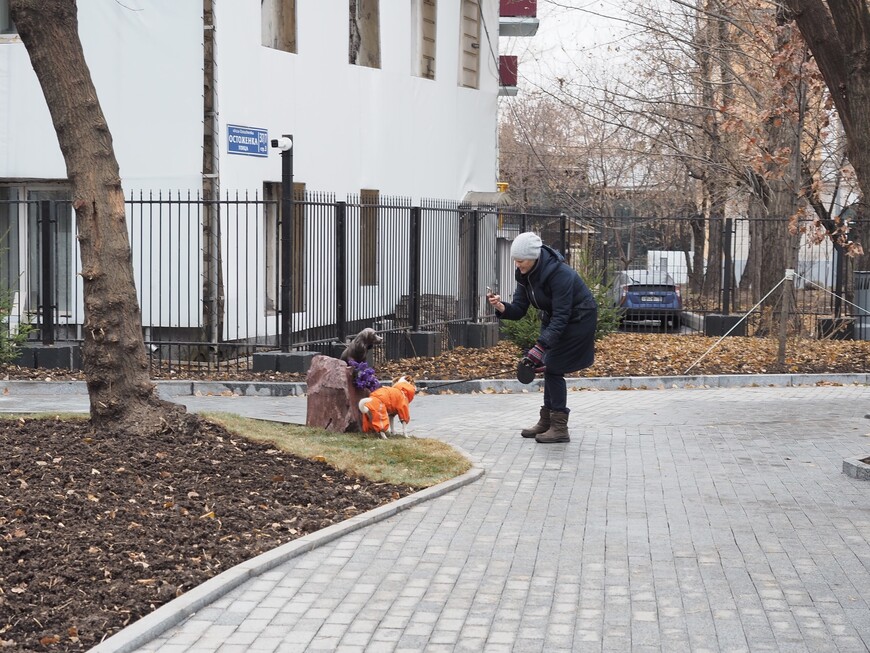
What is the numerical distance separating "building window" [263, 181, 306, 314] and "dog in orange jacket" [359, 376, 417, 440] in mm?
5626

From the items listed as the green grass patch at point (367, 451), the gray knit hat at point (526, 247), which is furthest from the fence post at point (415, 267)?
the gray knit hat at point (526, 247)

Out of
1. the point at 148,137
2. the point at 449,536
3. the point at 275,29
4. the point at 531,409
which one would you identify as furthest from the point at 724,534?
the point at 275,29

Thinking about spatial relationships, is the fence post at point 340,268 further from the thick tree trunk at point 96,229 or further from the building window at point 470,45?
A: the building window at point 470,45

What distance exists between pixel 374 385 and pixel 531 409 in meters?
3.12

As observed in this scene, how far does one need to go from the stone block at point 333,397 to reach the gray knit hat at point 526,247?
1.64 m

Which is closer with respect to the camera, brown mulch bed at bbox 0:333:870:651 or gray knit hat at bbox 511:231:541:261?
brown mulch bed at bbox 0:333:870:651

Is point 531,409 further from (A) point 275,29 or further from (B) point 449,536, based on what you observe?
(A) point 275,29

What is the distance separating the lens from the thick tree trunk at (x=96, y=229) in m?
8.95

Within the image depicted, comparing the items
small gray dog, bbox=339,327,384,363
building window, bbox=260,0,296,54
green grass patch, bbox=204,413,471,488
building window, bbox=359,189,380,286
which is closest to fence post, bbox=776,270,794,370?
building window, bbox=359,189,380,286

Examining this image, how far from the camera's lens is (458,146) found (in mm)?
25578

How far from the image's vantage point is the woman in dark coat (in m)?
10.2

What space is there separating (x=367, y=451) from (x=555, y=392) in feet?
6.03

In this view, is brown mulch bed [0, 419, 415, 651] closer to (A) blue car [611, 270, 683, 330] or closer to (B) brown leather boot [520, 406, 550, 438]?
(B) brown leather boot [520, 406, 550, 438]

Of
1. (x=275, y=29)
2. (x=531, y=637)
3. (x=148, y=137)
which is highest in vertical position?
(x=275, y=29)
